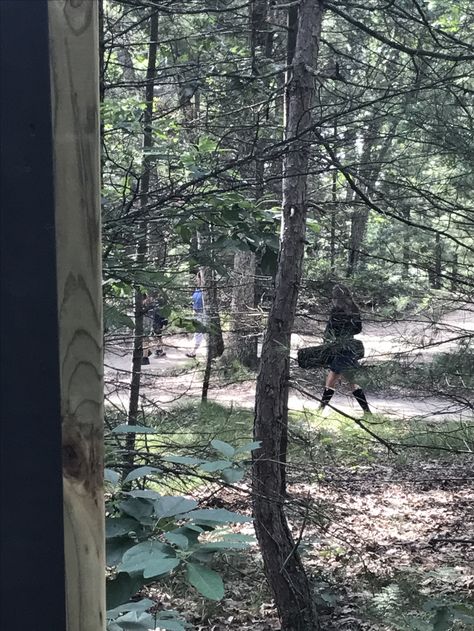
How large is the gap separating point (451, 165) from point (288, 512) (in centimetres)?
339

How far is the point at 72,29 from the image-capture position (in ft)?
3.17

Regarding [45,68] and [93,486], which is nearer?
[45,68]

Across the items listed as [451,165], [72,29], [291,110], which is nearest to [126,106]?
[291,110]

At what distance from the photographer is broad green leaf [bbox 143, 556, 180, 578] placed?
124 cm

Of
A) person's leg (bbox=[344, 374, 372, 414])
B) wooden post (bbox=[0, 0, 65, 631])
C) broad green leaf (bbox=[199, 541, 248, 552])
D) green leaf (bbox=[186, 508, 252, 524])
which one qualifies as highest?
wooden post (bbox=[0, 0, 65, 631])

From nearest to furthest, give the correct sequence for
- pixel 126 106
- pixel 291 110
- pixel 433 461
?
pixel 126 106, pixel 291 110, pixel 433 461

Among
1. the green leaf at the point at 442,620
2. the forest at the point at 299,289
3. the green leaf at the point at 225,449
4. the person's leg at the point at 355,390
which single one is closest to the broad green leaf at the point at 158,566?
the green leaf at the point at 225,449

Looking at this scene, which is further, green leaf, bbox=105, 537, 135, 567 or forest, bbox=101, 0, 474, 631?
forest, bbox=101, 0, 474, 631

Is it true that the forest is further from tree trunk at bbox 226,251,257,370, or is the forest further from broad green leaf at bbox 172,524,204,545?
tree trunk at bbox 226,251,257,370

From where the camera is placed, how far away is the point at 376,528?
662cm

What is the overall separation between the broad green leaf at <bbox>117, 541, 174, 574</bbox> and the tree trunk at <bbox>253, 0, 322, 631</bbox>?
3.37 metres

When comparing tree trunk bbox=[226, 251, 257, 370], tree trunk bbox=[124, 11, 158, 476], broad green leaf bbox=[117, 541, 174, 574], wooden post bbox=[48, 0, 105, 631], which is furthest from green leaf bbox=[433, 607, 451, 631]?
tree trunk bbox=[226, 251, 257, 370]

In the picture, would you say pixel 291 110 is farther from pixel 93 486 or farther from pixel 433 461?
pixel 433 461

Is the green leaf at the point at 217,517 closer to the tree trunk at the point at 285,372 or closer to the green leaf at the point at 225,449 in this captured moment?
the green leaf at the point at 225,449
